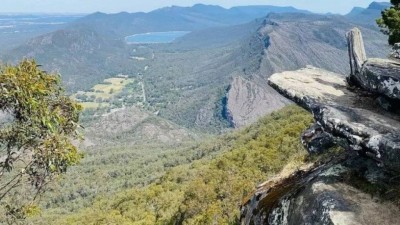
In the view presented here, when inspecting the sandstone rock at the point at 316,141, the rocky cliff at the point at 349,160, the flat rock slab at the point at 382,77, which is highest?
the flat rock slab at the point at 382,77

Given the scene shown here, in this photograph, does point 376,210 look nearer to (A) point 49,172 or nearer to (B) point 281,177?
(B) point 281,177

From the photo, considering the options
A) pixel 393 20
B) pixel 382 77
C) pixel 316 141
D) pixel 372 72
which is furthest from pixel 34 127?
pixel 393 20

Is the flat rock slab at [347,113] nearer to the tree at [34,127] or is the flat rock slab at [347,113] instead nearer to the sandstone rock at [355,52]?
the sandstone rock at [355,52]

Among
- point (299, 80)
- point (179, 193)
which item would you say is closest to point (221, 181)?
point (179, 193)

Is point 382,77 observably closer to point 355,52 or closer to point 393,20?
point 355,52

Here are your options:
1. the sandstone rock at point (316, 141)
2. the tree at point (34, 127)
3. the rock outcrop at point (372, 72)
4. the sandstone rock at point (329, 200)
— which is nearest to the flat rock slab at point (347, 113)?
the rock outcrop at point (372, 72)

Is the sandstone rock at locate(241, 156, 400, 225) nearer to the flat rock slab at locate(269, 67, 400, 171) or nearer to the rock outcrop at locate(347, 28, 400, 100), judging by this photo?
the flat rock slab at locate(269, 67, 400, 171)
